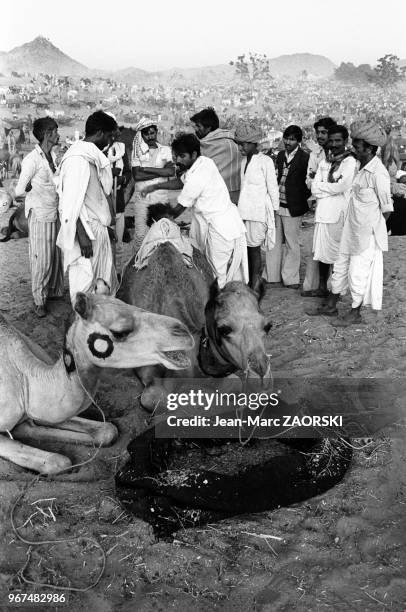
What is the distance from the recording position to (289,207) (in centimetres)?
716

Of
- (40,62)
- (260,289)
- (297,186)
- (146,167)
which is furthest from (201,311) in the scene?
(40,62)

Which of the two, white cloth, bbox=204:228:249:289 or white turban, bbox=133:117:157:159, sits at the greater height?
white turban, bbox=133:117:157:159

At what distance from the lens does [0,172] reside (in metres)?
12.0

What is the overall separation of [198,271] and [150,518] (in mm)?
2344

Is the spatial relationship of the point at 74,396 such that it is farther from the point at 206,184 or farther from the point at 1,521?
the point at 206,184

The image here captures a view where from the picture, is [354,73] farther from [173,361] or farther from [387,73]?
[173,361]

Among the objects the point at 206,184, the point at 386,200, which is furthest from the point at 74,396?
the point at 386,200

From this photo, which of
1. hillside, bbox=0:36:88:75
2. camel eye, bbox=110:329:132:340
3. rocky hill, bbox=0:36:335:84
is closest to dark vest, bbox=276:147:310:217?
camel eye, bbox=110:329:132:340

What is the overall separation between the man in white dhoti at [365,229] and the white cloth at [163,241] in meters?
1.95

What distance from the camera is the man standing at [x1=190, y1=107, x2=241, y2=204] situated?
21.6 feet

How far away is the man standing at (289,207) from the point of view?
23.3 feet

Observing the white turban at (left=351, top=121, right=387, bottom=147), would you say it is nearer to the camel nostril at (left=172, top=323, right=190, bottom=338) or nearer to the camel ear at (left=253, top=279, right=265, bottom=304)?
the camel ear at (left=253, top=279, right=265, bottom=304)

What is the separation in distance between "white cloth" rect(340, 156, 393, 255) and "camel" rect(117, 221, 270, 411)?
1.70 m

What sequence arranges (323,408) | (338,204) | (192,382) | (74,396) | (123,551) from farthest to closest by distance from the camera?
(338,204) < (323,408) < (192,382) < (74,396) < (123,551)
